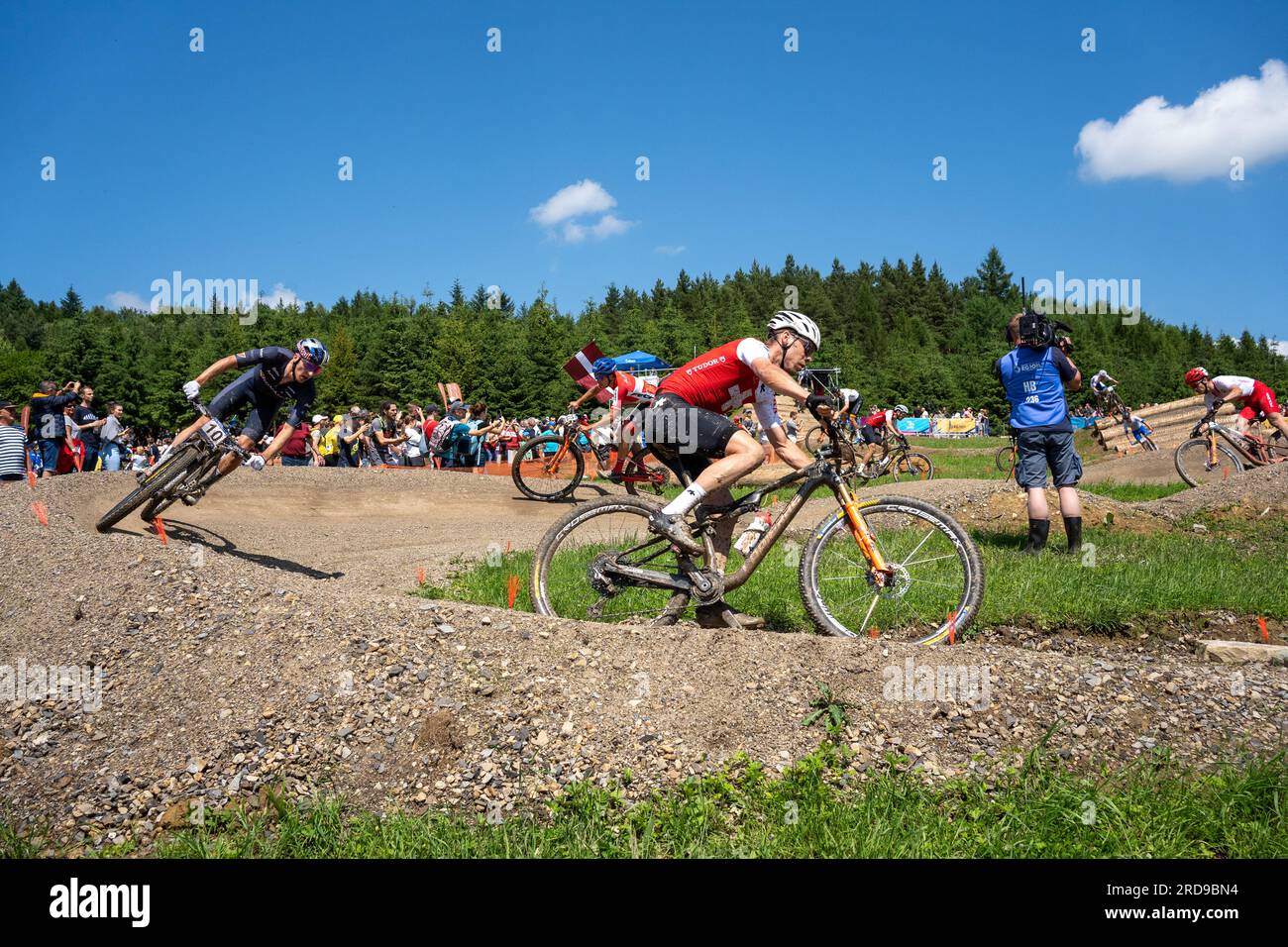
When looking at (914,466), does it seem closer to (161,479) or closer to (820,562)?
(820,562)

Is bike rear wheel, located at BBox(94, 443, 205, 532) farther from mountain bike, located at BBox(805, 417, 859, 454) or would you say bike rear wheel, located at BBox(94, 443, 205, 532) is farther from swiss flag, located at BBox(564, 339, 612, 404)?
swiss flag, located at BBox(564, 339, 612, 404)

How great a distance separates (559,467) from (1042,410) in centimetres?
873

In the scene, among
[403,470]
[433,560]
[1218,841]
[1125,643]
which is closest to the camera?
[1218,841]

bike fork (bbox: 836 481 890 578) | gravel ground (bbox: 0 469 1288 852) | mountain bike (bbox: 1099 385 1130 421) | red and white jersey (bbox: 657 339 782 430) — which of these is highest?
mountain bike (bbox: 1099 385 1130 421)

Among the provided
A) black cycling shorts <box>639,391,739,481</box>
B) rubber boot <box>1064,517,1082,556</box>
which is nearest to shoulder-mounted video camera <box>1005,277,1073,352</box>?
rubber boot <box>1064,517,1082,556</box>

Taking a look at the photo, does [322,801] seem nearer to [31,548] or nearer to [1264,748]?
[1264,748]

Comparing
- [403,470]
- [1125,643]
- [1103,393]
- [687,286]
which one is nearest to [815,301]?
[687,286]

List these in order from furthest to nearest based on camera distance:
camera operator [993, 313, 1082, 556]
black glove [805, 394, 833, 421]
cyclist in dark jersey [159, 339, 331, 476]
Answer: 1. cyclist in dark jersey [159, 339, 331, 476]
2. camera operator [993, 313, 1082, 556]
3. black glove [805, 394, 833, 421]

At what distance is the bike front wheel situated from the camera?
17.6 feet

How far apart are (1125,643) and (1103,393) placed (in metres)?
18.1

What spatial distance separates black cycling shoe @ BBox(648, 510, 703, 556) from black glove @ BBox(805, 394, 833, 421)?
104 centimetres

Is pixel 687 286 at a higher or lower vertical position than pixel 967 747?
higher

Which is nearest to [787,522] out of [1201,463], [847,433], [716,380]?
[847,433]

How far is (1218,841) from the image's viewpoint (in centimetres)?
309
